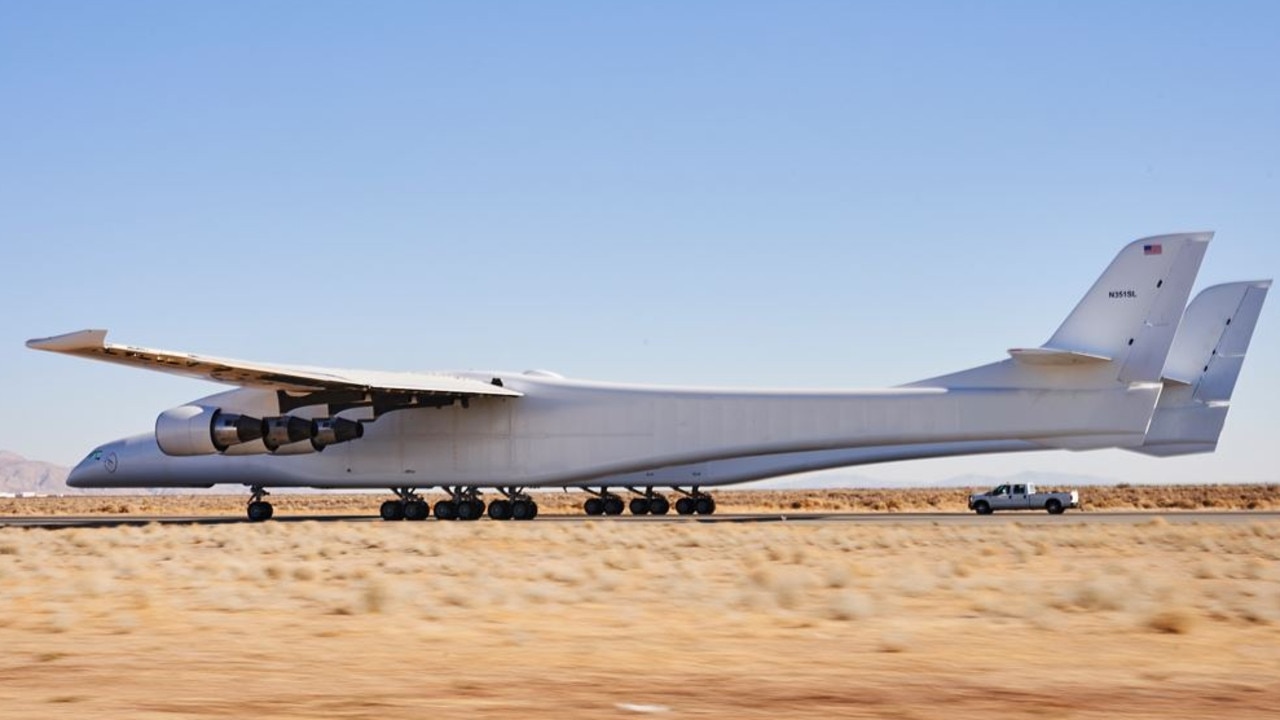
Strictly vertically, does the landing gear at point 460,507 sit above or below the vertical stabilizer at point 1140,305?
below

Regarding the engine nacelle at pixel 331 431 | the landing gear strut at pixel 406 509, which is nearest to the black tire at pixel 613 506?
the landing gear strut at pixel 406 509

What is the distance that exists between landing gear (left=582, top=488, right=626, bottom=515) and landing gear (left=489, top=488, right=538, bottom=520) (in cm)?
645

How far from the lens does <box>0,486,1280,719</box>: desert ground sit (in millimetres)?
9438

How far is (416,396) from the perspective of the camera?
4312 centimetres

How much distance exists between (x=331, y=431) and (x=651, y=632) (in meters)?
30.4

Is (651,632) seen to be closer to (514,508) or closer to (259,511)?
(514,508)

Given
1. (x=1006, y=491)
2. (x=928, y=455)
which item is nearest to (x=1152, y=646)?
(x=928, y=455)

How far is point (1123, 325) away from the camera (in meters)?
38.0

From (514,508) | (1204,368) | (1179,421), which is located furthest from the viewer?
(1204,368)

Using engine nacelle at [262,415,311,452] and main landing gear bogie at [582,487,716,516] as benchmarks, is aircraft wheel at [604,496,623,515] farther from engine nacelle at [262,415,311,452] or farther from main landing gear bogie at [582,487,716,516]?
engine nacelle at [262,415,311,452]

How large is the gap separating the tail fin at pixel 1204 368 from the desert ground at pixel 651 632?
22436 mm

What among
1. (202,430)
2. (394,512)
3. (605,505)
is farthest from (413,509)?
(605,505)

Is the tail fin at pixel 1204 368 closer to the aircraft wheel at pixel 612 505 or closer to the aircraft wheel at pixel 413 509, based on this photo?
the aircraft wheel at pixel 612 505

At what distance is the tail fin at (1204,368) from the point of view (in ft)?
161
